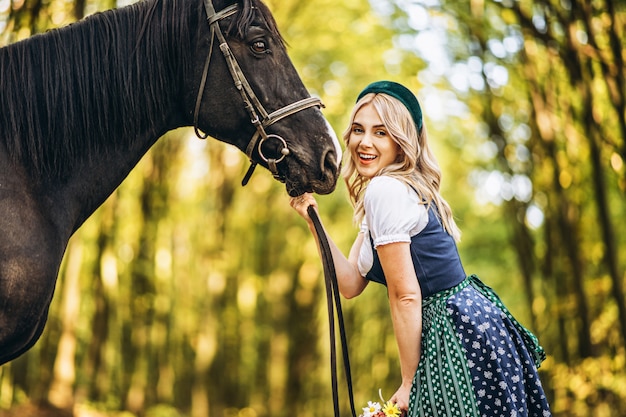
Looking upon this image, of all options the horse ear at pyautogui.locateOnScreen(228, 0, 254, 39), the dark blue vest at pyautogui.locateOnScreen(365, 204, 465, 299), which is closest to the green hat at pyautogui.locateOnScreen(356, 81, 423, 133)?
the dark blue vest at pyautogui.locateOnScreen(365, 204, 465, 299)

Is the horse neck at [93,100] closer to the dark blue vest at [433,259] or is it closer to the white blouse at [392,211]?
the white blouse at [392,211]

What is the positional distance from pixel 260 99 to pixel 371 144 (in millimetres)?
521

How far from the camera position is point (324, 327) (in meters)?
16.6

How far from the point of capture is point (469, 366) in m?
2.52

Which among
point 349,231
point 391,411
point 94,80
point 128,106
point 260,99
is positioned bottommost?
point 349,231

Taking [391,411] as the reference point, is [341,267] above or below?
above

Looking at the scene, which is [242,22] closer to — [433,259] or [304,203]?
[304,203]

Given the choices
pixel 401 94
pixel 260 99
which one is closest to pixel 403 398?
pixel 401 94

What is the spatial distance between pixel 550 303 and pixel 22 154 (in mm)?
8115

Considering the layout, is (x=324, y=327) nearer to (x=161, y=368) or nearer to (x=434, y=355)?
(x=161, y=368)

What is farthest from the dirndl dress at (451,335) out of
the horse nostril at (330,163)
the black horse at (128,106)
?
the black horse at (128,106)

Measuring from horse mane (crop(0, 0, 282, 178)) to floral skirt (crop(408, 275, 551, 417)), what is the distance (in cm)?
143

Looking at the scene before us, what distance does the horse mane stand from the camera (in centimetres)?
268

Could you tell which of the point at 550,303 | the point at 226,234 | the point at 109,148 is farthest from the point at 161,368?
the point at 109,148
